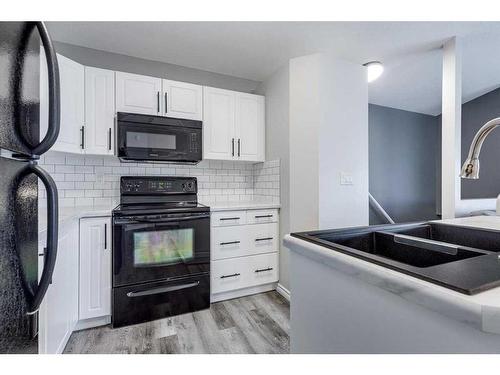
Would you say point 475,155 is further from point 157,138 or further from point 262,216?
point 157,138

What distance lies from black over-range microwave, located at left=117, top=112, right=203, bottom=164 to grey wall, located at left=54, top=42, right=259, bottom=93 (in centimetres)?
64

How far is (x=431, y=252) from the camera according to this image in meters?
0.87

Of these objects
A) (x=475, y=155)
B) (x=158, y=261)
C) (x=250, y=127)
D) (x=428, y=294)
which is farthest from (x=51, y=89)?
(x=250, y=127)

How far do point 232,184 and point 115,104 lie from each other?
56.8 inches

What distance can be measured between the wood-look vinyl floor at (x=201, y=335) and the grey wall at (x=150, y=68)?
234cm

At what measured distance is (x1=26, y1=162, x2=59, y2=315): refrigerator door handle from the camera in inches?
25.6

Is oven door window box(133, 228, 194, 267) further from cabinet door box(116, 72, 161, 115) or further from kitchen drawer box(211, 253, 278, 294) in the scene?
cabinet door box(116, 72, 161, 115)

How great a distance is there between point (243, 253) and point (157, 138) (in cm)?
136

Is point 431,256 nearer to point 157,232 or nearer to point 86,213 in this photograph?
point 157,232

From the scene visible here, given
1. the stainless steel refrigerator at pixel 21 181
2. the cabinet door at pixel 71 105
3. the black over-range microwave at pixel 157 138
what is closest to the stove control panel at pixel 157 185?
the black over-range microwave at pixel 157 138

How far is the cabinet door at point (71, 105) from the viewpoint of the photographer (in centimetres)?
188

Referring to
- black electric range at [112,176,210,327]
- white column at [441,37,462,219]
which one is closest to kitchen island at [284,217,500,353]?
black electric range at [112,176,210,327]

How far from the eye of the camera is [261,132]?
Answer: 2811 mm

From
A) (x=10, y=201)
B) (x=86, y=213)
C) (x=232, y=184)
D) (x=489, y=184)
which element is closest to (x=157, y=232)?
(x=86, y=213)
